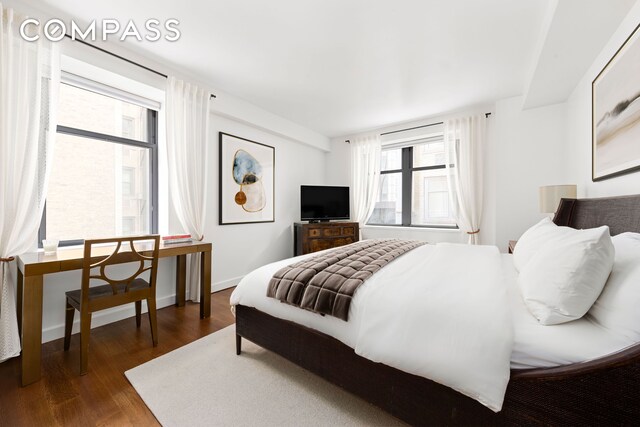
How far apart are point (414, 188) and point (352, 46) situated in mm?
2828

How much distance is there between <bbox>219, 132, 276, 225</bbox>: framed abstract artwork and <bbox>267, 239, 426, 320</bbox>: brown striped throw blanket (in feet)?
6.82

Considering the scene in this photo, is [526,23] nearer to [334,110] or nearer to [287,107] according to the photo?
[334,110]

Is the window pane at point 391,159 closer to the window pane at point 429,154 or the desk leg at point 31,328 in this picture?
the window pane at point 429,154

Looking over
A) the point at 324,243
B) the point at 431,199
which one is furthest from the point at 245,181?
the point at 431,199

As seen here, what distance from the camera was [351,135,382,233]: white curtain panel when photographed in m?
4.73

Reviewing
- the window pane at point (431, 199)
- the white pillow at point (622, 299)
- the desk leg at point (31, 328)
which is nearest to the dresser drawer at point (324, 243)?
the window pane at point (431, 199)

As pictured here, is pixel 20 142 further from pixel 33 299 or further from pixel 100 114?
pixel 33 299

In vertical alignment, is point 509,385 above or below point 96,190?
below

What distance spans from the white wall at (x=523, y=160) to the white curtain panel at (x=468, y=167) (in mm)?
210

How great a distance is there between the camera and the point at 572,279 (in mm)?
1012

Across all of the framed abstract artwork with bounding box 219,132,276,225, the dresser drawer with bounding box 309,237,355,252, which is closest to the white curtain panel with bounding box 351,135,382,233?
the dresser drawer with bounding box 309,237,355,252

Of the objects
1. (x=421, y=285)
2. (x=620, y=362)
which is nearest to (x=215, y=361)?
(x=421, y=285)

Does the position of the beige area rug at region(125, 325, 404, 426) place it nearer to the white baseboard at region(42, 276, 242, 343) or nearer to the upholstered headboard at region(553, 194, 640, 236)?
the white baseboard at region(42, 276, 242, 343)

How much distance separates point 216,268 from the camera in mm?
3398
